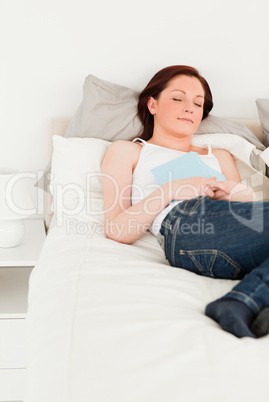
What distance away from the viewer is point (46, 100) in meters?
1.92

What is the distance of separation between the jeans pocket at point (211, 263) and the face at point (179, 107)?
62cm

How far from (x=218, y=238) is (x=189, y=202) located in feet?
0.63

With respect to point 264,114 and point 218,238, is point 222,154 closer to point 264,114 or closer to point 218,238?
point 264,114

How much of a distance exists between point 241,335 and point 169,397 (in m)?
0.23

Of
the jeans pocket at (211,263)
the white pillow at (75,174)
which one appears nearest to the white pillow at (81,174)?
the white pillow at (75,174)

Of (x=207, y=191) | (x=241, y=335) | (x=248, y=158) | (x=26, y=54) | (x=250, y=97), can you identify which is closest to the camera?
(x=241, y=335)

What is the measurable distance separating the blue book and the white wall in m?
0.60

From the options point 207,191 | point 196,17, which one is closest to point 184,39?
point 196,17

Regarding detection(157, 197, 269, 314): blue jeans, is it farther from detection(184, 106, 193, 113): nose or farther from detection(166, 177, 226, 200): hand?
detection(184, 106, 193, 113): nose

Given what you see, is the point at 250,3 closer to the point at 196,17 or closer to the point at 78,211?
the point at 196,17

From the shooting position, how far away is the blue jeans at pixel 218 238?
3.71 feet

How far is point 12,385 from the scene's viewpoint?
1518 mm

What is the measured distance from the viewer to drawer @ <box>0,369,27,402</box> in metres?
1.51

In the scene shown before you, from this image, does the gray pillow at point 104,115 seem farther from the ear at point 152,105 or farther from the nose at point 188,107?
the nose at point 188,107
